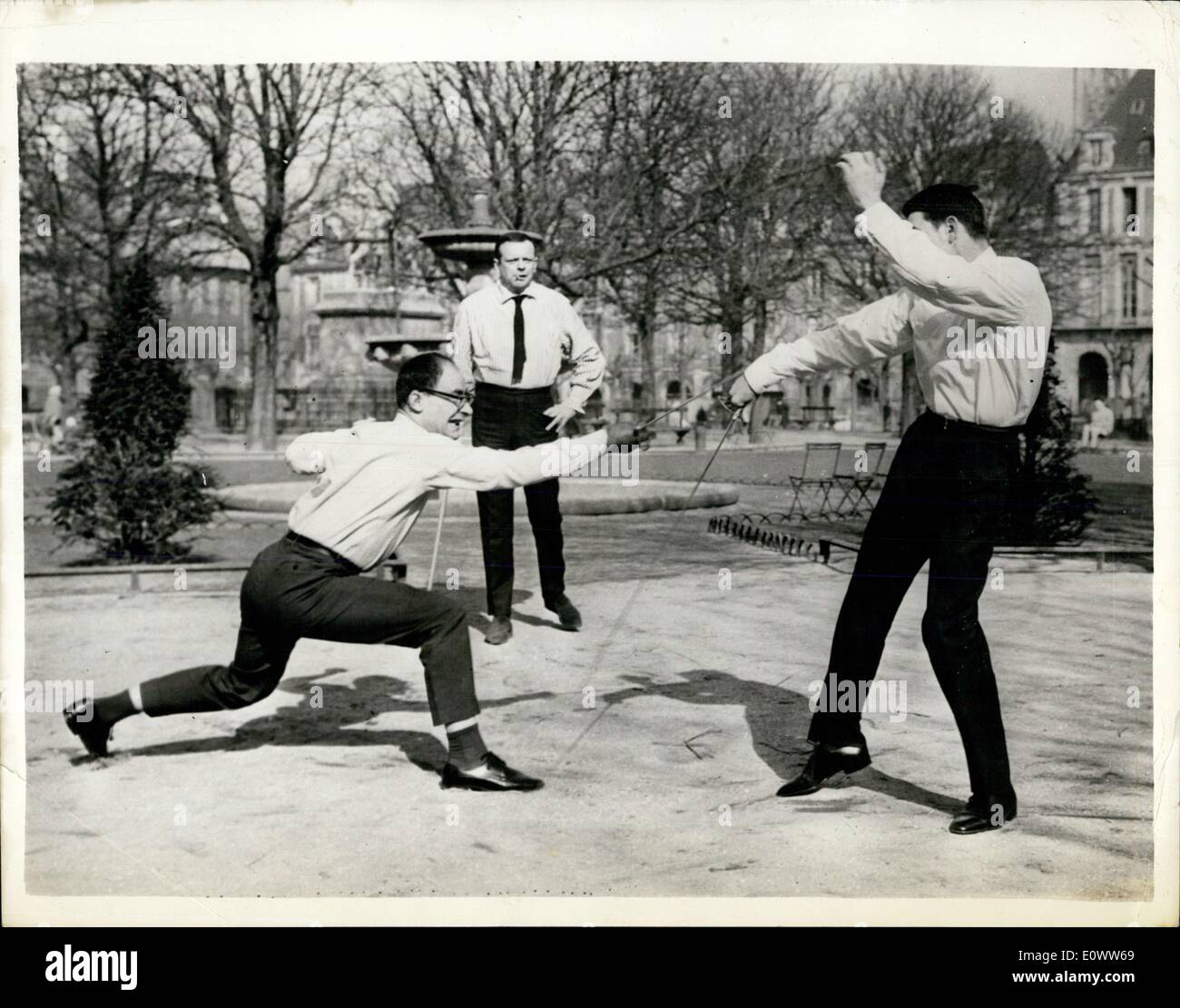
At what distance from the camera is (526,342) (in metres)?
5.25

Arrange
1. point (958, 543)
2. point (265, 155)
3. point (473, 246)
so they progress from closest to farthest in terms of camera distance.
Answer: point (958, 543), point (473, 246), point (265, 155)

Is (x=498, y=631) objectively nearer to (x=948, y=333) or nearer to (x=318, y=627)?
(x=318, y=627)

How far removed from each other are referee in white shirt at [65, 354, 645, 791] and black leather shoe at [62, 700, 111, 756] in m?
0.28

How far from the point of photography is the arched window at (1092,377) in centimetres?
952

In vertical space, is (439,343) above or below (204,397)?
above

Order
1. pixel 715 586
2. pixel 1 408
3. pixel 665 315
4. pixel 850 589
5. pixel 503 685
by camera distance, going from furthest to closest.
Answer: pixel 665 315 → pixel 715 586 → pixel 503 685 → pixel 1 408 → pixel 850 589

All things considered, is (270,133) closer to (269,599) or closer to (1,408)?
(1,408)

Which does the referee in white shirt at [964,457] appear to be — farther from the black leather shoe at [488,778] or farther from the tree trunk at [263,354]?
the tree trunk at [263,354]

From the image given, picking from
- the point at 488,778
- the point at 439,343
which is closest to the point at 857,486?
the point at 439,343

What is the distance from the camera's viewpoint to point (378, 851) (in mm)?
3756

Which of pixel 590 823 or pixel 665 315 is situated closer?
pixel 590 823

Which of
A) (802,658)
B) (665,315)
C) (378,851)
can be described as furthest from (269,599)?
(665,315)

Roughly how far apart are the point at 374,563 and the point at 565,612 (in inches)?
66.5

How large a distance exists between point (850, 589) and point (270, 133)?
405 centimetres
